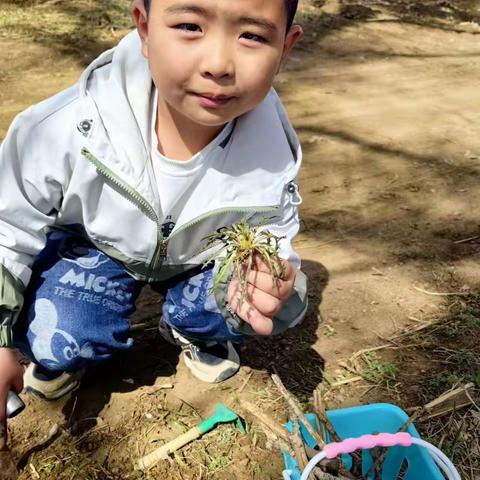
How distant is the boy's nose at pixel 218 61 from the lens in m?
1.32

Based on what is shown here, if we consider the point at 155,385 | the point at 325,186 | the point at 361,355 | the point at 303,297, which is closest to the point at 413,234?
the point at 325,186

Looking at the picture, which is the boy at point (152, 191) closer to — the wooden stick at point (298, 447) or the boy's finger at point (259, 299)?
the boy's finger at point (259, 299)

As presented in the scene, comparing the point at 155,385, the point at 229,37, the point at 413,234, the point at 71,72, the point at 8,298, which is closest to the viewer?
the point at 229,37

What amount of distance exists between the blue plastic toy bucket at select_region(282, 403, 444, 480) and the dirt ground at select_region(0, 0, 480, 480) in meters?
0.20

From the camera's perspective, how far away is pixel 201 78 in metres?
1.37

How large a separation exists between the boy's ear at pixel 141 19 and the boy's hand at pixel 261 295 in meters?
0.58

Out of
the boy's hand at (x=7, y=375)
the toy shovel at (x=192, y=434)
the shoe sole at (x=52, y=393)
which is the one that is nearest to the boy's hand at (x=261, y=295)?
the toy shovel at (x=192, y=434)

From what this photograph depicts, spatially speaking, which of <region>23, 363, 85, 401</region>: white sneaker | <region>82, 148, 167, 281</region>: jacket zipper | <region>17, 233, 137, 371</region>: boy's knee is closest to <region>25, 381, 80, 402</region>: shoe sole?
<region>23, 363, 85, 401</region>: white sneaker

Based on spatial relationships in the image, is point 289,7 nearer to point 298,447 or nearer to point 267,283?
point 267,283

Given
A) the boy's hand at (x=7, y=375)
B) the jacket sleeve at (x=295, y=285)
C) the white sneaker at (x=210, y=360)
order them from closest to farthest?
1. the boy's hand at (x=7, y=375)
2. the jacket sleeve at (x=295, y=285)
3. the white sneaker at (x=210, y=360)

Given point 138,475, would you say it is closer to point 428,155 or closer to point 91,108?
point 91,108

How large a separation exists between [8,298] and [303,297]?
0.74 meters

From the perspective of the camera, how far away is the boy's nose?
4.33 ft

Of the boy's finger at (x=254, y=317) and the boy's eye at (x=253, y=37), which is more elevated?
the boy's eye at (x=253, y=37)
